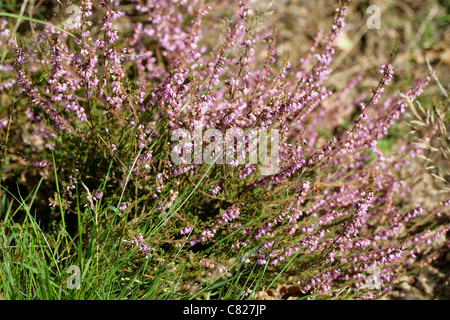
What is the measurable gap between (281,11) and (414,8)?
1.78 m

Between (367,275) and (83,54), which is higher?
(83,54)

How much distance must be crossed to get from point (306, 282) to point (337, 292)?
0.26m

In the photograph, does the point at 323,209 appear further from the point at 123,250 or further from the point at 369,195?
the point at 123,250

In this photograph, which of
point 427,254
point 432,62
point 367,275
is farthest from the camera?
point 432,62

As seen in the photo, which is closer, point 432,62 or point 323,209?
point 323,209

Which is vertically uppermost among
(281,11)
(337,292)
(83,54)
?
(281,11)

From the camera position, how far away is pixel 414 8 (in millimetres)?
5578

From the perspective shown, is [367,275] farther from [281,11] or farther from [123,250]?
[281,11]

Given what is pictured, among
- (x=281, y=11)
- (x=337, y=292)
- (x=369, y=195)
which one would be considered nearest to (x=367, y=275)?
(x=337, y=292)

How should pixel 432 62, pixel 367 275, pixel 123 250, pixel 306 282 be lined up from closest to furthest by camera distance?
pixel 123 250 → pixel 306 282 → pixel 367 275 → pixel 432 62

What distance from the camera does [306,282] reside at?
260cm

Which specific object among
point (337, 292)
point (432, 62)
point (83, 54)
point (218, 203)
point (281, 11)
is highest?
point (281, 11)
